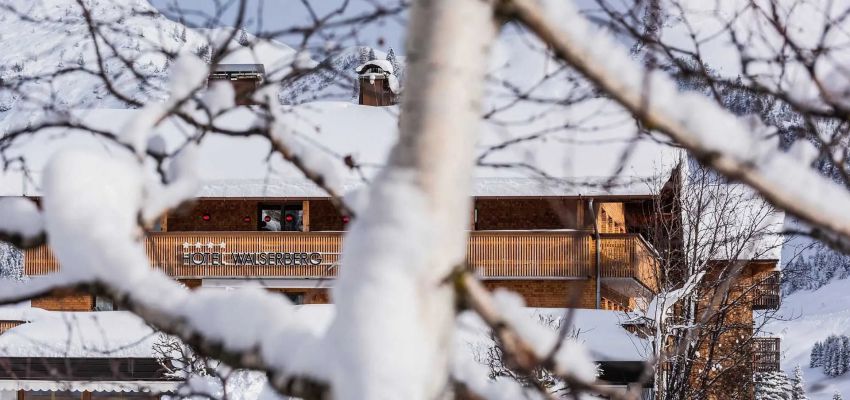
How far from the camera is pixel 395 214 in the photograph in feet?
5.31

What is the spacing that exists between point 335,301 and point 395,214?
0.18 metres

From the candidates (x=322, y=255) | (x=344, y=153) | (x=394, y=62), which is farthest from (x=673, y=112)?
(x=394, y=62)

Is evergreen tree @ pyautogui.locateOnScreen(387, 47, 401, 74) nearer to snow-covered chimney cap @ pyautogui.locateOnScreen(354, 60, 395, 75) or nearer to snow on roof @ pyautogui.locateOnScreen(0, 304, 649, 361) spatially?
snow-covered chimney cap @ pyautogui.locateOnScreen(354, 60, 395, 75)

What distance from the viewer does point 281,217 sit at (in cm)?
2564

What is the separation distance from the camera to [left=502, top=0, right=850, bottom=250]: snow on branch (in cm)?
166

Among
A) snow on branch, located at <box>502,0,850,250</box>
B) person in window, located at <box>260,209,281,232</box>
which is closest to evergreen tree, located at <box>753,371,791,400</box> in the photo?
person in window, located at <box>260,209,281,232</box>

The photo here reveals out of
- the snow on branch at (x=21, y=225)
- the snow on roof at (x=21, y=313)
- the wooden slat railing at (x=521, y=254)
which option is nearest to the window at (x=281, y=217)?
the wooden slat railing at (x=521, y=254)

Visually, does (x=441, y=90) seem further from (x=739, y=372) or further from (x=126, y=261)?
(x=739, y=372)

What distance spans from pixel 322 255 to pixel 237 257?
2002 mm

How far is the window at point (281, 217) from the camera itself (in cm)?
2550

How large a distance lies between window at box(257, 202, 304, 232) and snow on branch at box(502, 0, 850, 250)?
23.9 meters

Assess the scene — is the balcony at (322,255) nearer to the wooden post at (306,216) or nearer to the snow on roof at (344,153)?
the wooden post at (306,216)

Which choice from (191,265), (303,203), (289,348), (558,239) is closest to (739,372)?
(558,239)

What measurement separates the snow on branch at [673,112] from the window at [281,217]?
78.3ft
